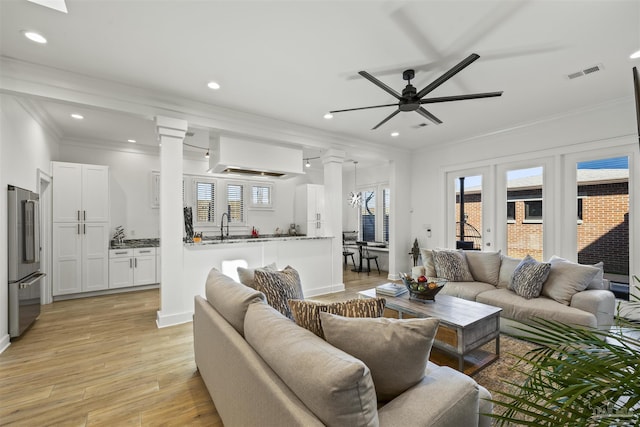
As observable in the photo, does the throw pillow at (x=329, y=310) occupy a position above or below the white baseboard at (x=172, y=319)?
above

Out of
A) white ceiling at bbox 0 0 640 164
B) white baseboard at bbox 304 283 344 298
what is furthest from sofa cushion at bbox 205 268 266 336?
white baseboard at bbox 304 283 344 298

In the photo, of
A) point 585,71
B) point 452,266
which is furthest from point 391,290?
point 585,71

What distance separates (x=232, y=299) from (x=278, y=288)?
0.60 meters

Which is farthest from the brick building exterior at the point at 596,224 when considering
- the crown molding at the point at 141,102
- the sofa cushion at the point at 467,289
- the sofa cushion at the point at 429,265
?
the crown molding at the point at 141,102

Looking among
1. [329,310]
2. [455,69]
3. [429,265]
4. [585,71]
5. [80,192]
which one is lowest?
[429,265]

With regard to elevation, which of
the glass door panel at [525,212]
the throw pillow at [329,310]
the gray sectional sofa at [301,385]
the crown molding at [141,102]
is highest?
the crown molding at [141,102]

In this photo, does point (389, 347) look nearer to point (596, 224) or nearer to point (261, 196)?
point (596, 224)

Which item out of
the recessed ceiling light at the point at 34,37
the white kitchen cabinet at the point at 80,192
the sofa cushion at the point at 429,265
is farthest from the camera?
the white kitchen cabinet at the point at 80,192

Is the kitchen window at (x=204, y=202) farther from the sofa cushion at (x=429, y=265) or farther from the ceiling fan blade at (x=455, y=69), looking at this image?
the ceiling fan blade at (x=455, y=69)

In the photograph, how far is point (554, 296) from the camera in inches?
125

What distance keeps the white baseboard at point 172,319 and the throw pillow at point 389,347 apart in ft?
10.2

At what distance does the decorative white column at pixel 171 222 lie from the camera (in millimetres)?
3639

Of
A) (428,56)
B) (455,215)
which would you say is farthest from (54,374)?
(455,215)

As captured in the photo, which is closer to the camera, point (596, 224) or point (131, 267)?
point (596, 224)
